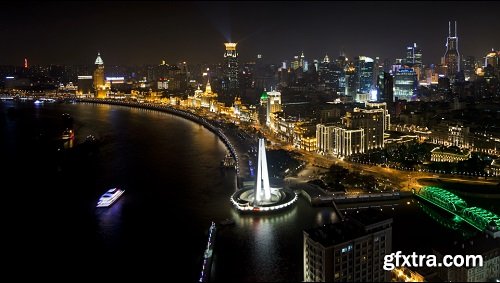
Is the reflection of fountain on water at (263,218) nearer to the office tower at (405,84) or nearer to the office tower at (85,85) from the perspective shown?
the office tower at (405,84)

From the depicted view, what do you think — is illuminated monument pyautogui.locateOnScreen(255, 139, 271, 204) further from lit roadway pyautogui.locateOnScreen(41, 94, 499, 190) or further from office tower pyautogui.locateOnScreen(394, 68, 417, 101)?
office tower pyautogui.locateOnScreen(394, 68, 417, 101)

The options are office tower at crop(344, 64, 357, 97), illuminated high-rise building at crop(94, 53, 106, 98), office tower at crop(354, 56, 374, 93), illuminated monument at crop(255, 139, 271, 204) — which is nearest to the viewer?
illuminated monument at crop(255, 139, 271, 204)

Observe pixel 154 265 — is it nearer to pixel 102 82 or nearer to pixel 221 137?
pixel 221 137

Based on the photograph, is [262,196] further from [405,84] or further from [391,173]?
[405,84]

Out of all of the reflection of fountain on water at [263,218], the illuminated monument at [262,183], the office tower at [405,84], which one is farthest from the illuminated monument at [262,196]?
the office tower at [405,84]

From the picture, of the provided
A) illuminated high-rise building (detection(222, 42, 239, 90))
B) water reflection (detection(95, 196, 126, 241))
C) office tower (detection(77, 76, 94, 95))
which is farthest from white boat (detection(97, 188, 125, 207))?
office tower (detection(77, 76, 94, 95))
